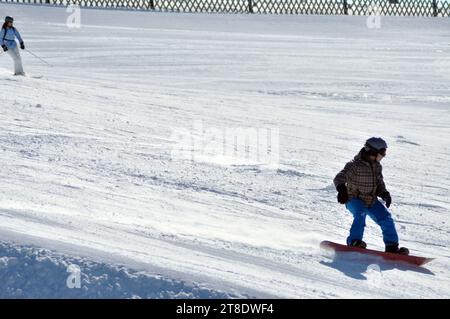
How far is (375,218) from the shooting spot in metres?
9.01

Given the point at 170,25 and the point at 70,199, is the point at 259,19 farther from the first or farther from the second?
the point at 70,199

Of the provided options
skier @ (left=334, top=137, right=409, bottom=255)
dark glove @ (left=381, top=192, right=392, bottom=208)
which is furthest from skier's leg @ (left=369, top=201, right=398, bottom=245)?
dark glove @ (left=381, top=192, right=392, bottom=208)

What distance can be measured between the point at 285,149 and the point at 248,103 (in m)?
4.72

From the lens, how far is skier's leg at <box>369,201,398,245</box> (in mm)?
8953

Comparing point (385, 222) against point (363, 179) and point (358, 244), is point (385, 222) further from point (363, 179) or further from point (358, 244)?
point (363, 179)

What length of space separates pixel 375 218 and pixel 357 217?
6.2 inches

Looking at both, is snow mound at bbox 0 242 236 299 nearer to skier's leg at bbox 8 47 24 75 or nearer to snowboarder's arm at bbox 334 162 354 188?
snowboarder's arm at bbox 334 162 354 188

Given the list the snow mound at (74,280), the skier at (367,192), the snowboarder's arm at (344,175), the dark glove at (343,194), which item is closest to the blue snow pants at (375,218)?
the skier at (367,192)

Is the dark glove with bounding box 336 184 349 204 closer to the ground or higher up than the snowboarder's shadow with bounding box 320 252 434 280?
higher up

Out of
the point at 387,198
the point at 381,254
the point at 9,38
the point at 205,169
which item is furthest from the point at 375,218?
the point at 9,38

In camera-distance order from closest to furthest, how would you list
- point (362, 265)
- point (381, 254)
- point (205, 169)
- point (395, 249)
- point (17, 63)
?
point (362, 265) < point (381, 254) < point (395, 249) < point (205, 169) < point (17, 63)

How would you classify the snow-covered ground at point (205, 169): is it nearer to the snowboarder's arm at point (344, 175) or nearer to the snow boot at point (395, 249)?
the snow boot at point (395, 249)

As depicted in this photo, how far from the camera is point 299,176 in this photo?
1267 centimetres

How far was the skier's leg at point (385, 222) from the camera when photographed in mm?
8953
